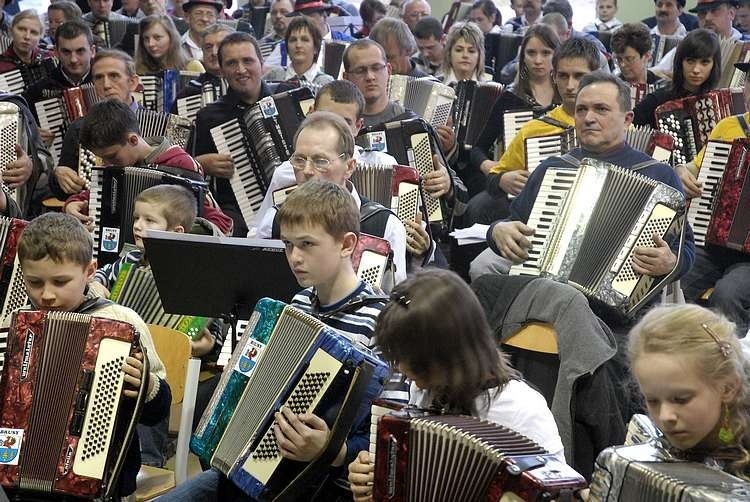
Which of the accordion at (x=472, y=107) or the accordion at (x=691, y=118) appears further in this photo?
the accordion at (x=472, y=107)

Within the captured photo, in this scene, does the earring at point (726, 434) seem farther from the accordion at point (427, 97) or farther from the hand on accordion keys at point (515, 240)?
the accordion at point (427, 97)

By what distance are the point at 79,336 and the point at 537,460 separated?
140 cm

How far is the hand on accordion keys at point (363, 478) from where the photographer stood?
8.17ft

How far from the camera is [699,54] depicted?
6145 mm

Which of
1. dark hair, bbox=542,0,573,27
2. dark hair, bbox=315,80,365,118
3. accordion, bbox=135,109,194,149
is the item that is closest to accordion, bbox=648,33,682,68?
dark hair, bbox=542,0,573,27

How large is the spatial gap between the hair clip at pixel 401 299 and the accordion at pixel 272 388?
0.57 ft

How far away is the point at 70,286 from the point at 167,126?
291 centimetres

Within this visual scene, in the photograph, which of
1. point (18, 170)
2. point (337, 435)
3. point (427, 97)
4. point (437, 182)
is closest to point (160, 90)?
point (18, 170)

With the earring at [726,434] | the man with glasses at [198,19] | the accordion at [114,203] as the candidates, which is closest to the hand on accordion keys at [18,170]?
the accordion at [114,203]

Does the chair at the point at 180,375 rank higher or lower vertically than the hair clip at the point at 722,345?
lower

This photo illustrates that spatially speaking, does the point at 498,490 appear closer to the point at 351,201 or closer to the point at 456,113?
the point at 351,201

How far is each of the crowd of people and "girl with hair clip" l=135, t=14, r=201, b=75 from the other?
0.01m

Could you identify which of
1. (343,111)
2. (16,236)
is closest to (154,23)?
(343,111)

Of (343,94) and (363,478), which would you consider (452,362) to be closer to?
(363,478)
